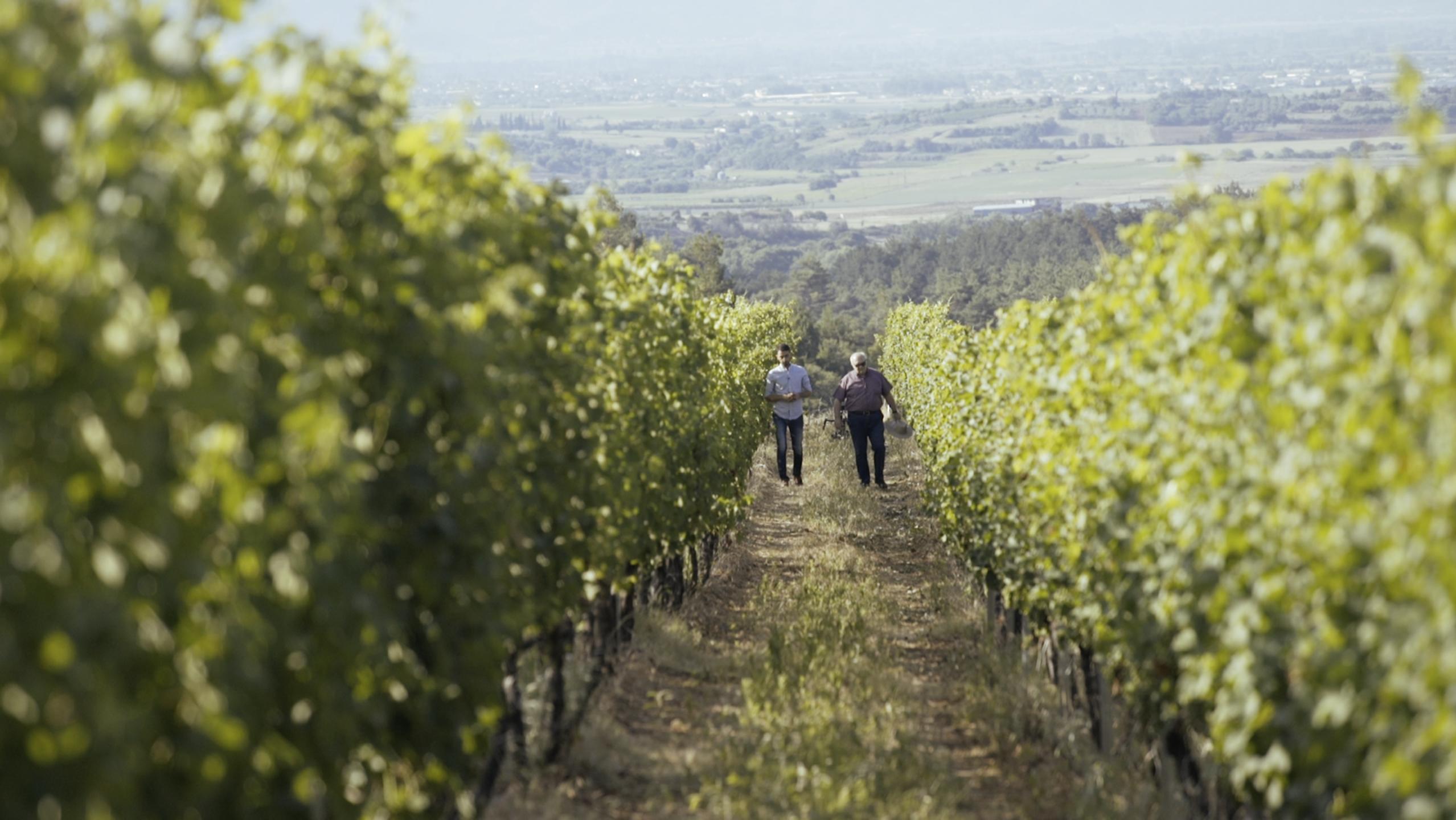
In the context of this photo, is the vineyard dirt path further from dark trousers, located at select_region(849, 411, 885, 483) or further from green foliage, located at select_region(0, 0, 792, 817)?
dark trousers, located at select_region(849, 411, 885, 483)

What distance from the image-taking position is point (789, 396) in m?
15.1

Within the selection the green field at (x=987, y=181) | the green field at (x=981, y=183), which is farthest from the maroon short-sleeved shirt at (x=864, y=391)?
the green field at (x=981, y=183)

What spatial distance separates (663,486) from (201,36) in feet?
14.9

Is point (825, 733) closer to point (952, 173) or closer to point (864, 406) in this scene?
point (864, 406)

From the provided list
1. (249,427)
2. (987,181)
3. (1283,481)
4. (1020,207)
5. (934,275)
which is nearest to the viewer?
(249,427)

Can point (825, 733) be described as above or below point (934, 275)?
above

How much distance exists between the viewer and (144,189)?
2379 millimetres

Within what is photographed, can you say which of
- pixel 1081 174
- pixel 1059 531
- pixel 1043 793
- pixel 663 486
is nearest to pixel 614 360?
pixel 663 486

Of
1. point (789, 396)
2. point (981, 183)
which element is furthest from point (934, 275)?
point (981, 183)

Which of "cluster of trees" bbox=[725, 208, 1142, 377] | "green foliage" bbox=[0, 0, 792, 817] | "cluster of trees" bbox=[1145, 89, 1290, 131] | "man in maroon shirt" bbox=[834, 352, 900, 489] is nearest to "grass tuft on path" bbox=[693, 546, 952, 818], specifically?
"green foliage" bbox=[0, 0, 792, 817]

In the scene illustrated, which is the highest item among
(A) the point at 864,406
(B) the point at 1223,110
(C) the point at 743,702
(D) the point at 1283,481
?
(D) the point at 1283,481

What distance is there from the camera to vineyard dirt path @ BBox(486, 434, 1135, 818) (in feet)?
19.7

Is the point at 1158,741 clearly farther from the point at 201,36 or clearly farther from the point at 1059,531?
the point at 201,36

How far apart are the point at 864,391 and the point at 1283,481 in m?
11.3
